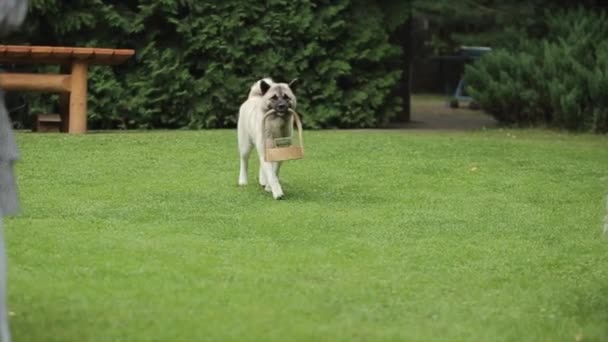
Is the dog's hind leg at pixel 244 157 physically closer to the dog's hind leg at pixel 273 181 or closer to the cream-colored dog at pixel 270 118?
the cream-colored dog at pixel 270 118

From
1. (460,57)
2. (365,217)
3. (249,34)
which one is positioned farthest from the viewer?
(460,57)

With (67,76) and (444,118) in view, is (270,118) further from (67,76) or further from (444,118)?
→ (444,118)

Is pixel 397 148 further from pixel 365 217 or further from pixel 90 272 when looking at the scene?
pixel 90 272

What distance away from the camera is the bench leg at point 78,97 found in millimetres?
14680

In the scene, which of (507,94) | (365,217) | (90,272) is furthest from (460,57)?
(90,272)

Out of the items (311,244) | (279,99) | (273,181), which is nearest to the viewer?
(311,244)

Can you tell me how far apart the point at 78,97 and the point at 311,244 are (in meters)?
6.71

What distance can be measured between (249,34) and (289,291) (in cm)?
997

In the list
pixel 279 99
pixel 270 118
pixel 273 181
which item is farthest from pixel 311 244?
pixel 270 118

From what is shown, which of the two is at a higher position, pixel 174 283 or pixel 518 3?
pixel 518 3

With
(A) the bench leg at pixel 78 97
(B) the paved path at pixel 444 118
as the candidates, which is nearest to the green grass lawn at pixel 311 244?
(A) the bench leg at pixel 78 97

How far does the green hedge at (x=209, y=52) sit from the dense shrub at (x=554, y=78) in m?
1.49

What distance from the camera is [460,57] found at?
94.6ft

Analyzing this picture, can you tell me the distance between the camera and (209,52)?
663 inches
